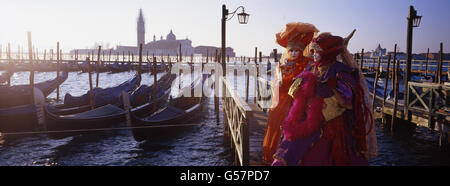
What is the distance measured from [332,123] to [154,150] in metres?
6.85

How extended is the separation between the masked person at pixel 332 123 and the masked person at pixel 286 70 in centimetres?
39

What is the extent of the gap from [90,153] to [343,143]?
7.47 m

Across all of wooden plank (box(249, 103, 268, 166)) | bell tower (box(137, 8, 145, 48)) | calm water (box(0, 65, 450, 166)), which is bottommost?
calm water (box(0, 65, 450, 166))

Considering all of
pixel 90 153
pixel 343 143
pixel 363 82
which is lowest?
pixel 90 153

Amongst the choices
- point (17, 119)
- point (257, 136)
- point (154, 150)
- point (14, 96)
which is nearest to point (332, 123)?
point (257, 136)

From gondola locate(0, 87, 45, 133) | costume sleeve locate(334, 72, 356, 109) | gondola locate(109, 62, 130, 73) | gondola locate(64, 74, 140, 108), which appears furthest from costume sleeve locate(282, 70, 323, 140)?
gondola locate(109, 62, 130, 73)

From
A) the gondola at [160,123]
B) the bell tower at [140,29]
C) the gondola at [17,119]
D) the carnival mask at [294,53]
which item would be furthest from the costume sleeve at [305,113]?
the bell tower at [140,29]

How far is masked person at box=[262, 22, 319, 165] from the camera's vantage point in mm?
2510

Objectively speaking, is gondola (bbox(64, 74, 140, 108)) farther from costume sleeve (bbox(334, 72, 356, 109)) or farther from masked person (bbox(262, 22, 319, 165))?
costume sleeve (bbox(334, 72, 356, 109))

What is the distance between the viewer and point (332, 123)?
2.04 meters

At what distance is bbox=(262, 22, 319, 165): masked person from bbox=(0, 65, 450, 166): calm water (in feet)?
14.7

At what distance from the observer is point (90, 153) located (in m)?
8.02
